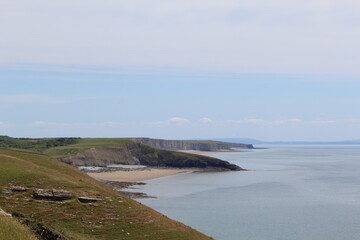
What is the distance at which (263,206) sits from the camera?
258 feet

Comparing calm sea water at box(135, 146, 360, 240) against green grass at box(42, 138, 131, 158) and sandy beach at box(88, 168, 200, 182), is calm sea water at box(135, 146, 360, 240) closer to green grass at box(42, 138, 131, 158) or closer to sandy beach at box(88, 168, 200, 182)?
sandy beach at box(88, 168, 200, 182)

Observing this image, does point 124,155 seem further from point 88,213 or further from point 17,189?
point 88,213

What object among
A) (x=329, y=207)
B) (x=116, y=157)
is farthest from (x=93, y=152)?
(x=329, y=207)

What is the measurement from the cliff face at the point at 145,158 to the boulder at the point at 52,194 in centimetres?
11672

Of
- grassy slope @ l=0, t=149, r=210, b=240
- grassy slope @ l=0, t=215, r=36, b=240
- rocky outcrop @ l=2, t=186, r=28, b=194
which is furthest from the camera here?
rocky outcrop @ l=2, t=186, r=28, b=194

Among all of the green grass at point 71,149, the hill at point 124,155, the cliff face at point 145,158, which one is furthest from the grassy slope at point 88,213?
the cliff face at point 145,158

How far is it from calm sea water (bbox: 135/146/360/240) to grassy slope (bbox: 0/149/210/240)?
19446 millimetres

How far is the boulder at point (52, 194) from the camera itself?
1519 inches

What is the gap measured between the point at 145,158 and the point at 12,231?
15421 centimetres

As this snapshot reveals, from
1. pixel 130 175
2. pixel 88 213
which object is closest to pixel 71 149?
pixel 130 175

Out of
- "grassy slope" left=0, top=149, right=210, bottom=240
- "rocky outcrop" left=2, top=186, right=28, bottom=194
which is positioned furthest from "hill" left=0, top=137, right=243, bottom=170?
"rocky outcrop" left=2, top=186, right=28, bottom=194

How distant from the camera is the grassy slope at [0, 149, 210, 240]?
3444cm

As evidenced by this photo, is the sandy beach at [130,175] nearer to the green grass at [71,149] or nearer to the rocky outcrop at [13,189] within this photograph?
the green grass at [71,149]

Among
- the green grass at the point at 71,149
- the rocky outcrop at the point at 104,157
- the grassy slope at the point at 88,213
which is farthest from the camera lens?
the rocky outcrop at the point at 104,157
